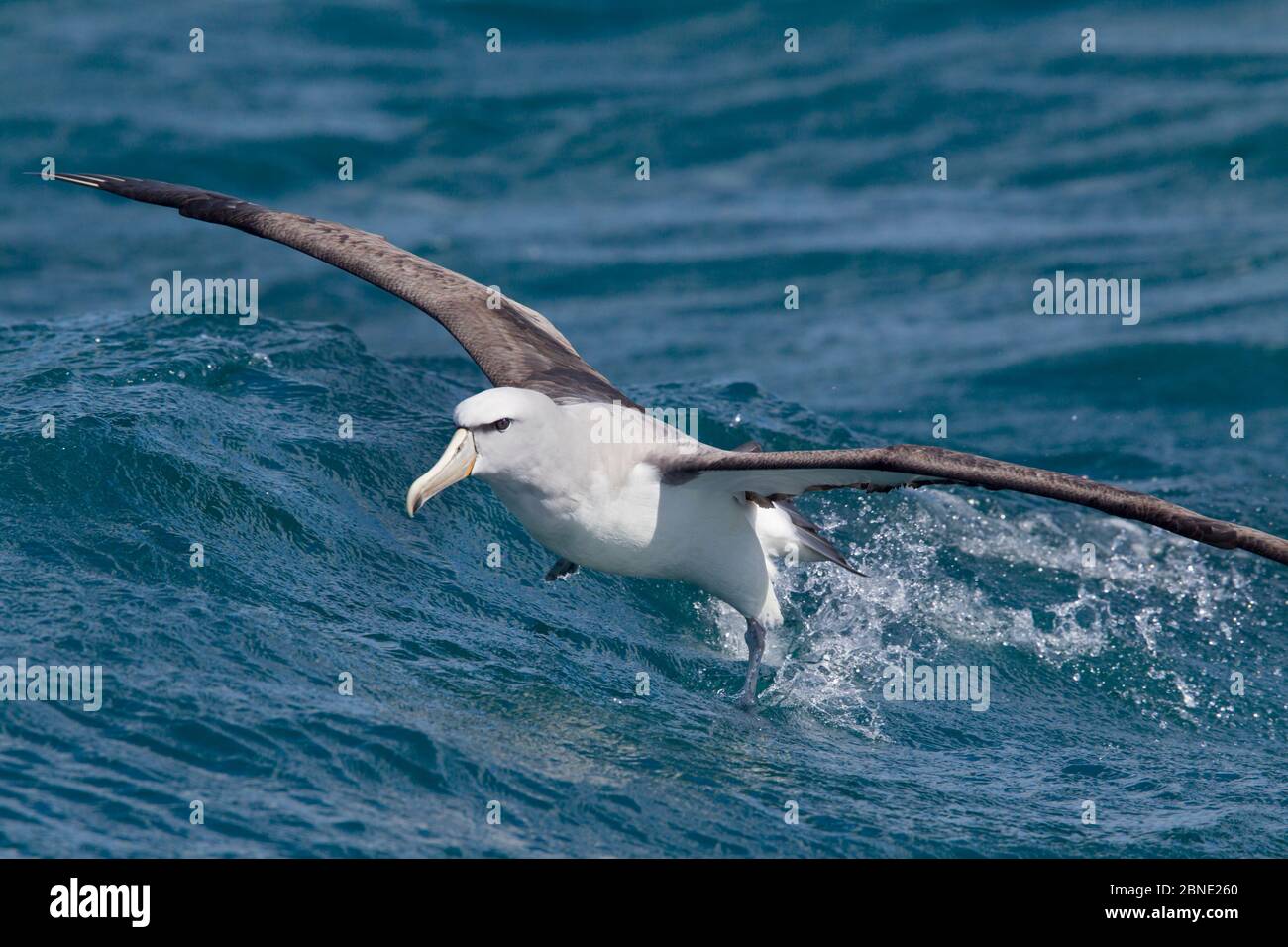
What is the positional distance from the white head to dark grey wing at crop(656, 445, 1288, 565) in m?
0.84

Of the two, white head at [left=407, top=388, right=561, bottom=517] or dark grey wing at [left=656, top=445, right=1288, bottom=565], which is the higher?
white head at [left=407, top=388, right=561, bottom=517]

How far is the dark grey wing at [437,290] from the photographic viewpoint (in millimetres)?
10492

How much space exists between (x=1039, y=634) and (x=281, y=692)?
18.0 ft

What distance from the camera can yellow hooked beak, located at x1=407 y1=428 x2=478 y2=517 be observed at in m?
8.28

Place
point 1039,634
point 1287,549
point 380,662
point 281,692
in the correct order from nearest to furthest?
point 1287,549, point 281,692, point 380,662, point 1039,634

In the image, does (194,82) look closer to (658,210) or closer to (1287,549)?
(658,210)

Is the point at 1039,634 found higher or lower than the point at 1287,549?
lower

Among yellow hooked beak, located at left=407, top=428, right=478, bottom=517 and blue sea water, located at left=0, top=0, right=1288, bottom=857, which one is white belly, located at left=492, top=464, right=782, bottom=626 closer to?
yellow hooked beak, located at left=407, top=428, right=478, bottom=517

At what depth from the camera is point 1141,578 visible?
40.3 ft

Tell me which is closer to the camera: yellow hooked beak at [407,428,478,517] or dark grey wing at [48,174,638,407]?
yellow hooked beak at [407,428,478,517]

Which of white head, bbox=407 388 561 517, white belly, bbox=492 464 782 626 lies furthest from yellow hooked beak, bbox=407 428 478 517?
white belly, bbox=492 464 782 626

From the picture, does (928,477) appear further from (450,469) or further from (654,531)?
(450,469)

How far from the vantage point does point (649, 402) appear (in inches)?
578
